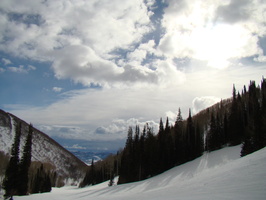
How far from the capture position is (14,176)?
2105 inches

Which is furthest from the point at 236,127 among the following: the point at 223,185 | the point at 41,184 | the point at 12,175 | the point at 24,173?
the point at 41,184

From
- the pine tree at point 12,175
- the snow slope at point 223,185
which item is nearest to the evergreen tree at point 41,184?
the pine tree at point 12,175

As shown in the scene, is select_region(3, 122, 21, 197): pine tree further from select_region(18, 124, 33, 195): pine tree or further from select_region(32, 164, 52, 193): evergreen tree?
select_region(32, 164, 52, 193): evergreen tree

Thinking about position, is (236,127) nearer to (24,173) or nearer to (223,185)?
(223,185)

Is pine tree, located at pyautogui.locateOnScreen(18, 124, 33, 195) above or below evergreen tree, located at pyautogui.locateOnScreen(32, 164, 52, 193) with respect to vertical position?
above

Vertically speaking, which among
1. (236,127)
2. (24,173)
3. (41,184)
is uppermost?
(236,127)

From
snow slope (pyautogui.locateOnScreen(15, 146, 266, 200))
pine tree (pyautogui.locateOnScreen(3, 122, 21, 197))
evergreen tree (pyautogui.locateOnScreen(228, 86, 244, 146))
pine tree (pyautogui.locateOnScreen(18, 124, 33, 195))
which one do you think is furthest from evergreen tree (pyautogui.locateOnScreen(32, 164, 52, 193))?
evergreen tree (pyautogui.locateOnScreen(228, 86, 244, 146))

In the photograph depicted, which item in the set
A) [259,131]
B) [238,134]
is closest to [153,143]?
[238,134]

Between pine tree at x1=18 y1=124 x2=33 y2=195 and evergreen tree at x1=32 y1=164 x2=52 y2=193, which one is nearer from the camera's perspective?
pine tree at x1=18 y1=124 x2=33 y2=195

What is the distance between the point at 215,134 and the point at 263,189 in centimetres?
6856

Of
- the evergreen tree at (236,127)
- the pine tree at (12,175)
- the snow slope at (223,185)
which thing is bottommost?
the pine tree at (12,175)

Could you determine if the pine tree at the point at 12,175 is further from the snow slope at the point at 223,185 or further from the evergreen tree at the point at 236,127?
the evergreen tree at the point at 236,127

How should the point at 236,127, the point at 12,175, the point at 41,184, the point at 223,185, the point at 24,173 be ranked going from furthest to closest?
the point at 41,184 → the point at 236,127 → the point at 24,173 → the point at 12,175 → the point at 223,185

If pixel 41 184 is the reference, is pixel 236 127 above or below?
above
